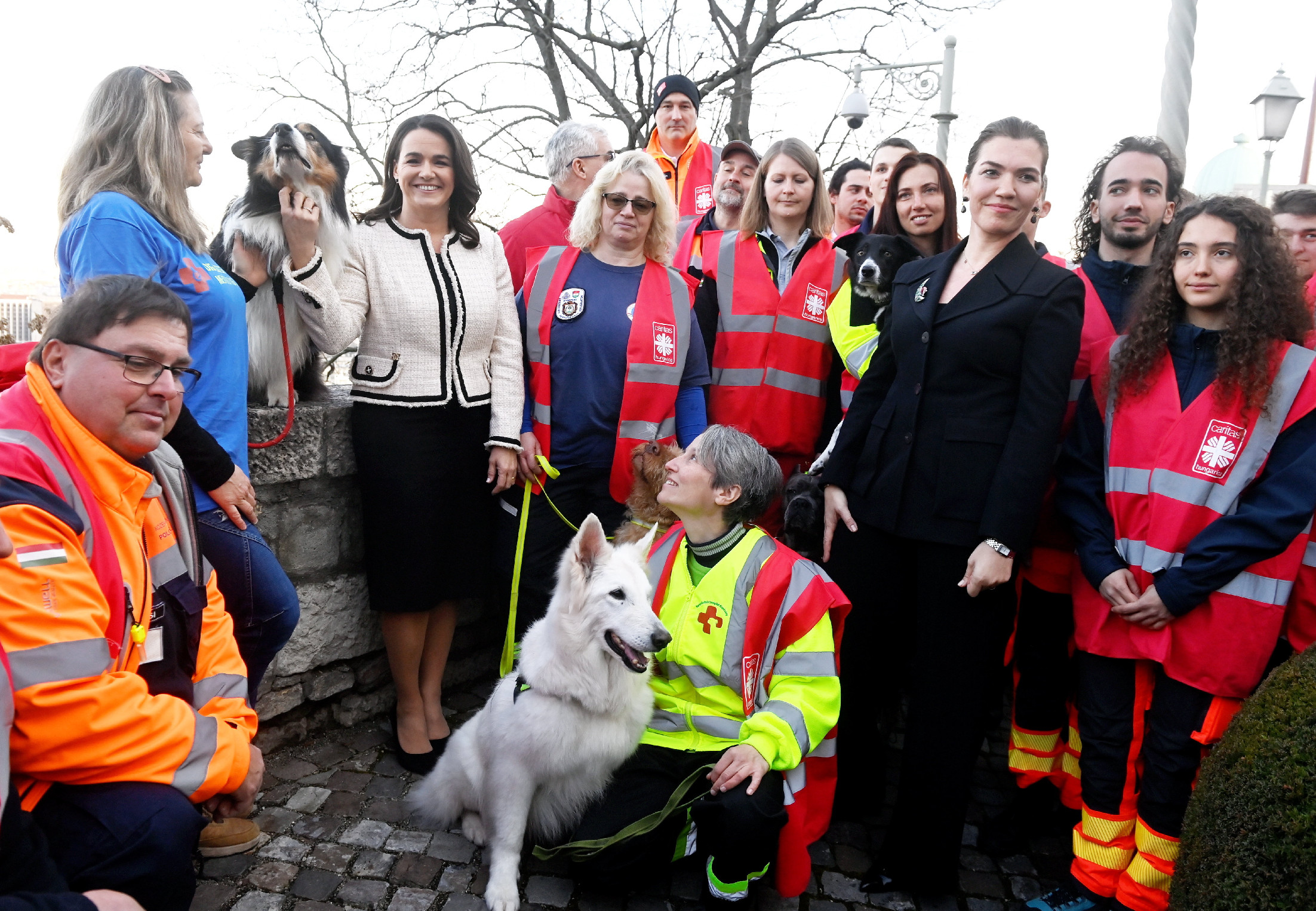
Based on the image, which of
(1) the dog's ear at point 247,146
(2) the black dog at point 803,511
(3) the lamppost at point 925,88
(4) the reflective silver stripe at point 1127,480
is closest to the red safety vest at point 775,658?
(2) the black dog at point 803,511

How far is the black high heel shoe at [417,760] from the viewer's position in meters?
3.75

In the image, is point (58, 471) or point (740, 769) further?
point (740, 769)

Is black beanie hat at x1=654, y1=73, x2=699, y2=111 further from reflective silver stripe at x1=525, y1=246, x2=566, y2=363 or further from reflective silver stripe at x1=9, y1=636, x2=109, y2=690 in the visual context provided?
reflective silver stripe at x1=9, y1=636, x2=109, y2=690

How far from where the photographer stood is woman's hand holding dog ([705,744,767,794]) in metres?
2.71

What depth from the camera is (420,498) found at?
11.8ft

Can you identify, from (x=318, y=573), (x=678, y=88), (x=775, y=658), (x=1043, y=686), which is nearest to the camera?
(x=775, y=658)

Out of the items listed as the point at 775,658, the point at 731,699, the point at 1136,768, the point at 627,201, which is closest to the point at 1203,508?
the point at 1136,768

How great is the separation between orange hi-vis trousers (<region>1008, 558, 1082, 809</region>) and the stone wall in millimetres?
2910

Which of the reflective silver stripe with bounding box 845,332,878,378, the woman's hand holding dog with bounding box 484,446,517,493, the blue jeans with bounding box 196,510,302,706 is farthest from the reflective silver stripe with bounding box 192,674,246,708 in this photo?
the reflective silver stripe with bounding box 845,332,878,378

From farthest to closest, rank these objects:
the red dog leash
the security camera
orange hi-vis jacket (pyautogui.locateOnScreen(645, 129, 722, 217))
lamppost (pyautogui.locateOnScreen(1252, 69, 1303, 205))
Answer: the security camera
lamppost (pyautogui.locateOnScreen(1252, 69, 1303, 205))
orange hi-vis jacket (pyautogui.locateOnScreen(645, 129, 722, 217))
the red dog leash

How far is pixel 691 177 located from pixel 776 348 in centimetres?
261

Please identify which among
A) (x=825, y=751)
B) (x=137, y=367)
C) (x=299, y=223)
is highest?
(x=299, y=223)

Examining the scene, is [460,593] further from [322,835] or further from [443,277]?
[443,277]

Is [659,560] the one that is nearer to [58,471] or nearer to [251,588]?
[251,588]
